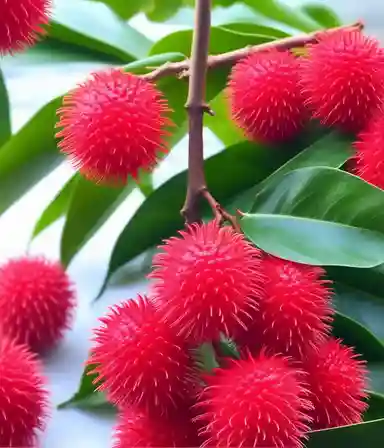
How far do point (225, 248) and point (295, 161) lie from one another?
0.15 m

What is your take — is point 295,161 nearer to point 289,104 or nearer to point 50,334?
point 289,104

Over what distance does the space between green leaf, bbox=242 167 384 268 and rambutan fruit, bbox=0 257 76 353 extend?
0.20 meters

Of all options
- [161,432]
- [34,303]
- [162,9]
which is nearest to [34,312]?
[34,303]

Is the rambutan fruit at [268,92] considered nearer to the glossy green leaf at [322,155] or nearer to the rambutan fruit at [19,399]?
the glossy green leaf at [322,155]

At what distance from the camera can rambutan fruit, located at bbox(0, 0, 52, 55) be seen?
429 millimetres

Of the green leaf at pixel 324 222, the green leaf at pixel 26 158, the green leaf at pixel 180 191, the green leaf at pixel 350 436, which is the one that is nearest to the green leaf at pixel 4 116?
the green leaf at pixel 26 158

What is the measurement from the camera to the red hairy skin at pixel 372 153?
1.69 feet

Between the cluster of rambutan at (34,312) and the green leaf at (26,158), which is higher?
the green leaf at (26,158)

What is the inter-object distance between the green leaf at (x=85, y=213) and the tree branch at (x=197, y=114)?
157mm

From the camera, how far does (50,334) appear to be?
24.9 inches

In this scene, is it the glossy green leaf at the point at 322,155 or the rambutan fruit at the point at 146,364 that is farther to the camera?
the glossy green leaf at the point at 322,155

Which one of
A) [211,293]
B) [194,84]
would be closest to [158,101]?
[194,84]

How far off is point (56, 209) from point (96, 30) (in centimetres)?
17

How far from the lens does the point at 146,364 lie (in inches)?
17.1
